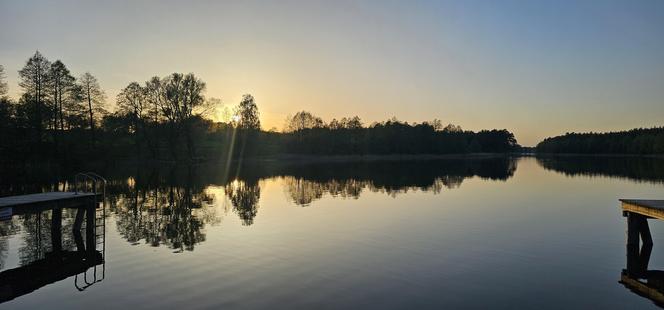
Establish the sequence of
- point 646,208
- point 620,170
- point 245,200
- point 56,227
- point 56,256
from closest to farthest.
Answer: point 646,208
point 56,256
point 56,227
point 245,200
point 620,170

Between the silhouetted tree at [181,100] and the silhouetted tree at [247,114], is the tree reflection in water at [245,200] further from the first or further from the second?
the silhouetted tree at [247,114]

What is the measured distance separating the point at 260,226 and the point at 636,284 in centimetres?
1553

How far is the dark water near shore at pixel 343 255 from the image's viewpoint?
10.8 meters

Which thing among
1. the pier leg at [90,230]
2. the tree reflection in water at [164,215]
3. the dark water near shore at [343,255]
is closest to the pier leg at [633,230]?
the dark water near shore at [343,255]

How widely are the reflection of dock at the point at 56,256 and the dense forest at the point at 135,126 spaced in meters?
40.4

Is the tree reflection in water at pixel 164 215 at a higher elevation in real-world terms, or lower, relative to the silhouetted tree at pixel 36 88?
lower

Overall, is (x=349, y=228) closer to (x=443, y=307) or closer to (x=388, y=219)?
(x=388, y=219)

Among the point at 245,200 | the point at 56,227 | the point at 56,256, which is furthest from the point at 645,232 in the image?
the point at 245,200

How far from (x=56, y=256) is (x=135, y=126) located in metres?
74.8

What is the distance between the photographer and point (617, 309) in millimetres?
10242

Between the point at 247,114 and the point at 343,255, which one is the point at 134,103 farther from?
the point at 343,255

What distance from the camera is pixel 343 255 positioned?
1522 cm

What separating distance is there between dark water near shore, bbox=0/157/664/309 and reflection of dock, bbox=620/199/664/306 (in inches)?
13.4

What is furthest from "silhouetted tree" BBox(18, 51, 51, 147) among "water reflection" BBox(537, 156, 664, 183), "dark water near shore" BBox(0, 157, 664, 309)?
"water reflection" BBox(537, 156, 664, 183)
